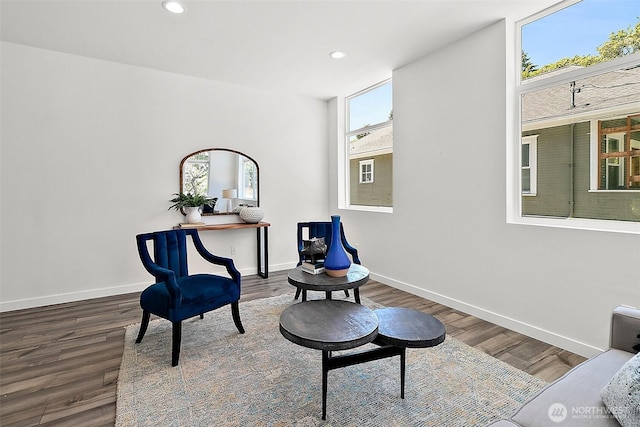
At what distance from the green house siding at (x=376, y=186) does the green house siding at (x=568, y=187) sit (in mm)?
Answer: 1780

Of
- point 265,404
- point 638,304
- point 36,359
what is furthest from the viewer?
point 36,359

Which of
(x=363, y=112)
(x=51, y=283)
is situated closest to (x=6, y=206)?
(x=51, y=283)

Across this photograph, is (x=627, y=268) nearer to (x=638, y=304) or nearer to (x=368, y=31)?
(x=638, y=304)

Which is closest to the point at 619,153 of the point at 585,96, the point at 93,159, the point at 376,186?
the point at 585,96

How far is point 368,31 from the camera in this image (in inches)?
120

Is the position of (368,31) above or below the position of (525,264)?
above

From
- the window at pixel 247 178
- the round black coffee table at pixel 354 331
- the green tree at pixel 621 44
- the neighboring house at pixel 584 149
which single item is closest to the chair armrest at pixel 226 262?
the round black coffee table at pixel 354 331

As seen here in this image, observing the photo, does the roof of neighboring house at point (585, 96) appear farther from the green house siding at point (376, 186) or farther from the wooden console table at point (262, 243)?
the wooden console table at point (262, 243)

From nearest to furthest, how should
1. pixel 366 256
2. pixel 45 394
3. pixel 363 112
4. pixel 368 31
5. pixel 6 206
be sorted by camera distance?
pixel 45 394, pixel 368 31, pixel 6 206, pixel 366 256, pixel 363 112

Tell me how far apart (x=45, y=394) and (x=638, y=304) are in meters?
3.83

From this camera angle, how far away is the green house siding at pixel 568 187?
7.57 feet

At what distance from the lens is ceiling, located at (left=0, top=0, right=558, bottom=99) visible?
264cm

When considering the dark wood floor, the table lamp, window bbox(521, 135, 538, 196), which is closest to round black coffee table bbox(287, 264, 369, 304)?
the dark wood floor

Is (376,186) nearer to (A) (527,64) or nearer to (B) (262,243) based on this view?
(B) (262,243)
